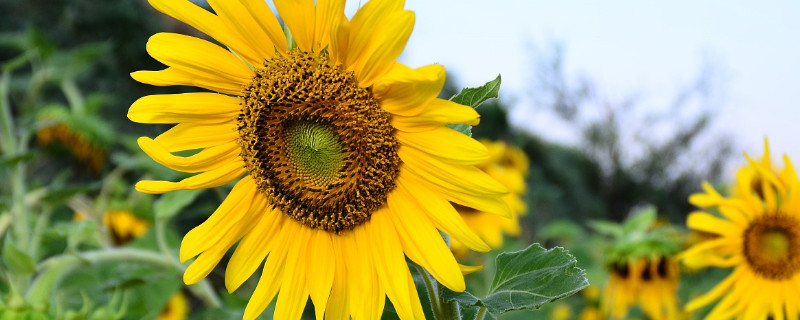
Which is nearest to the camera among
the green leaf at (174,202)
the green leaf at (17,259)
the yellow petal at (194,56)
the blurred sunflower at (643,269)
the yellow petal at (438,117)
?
the yellow petal at (438,117)

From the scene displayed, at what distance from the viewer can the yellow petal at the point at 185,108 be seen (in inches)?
26.7

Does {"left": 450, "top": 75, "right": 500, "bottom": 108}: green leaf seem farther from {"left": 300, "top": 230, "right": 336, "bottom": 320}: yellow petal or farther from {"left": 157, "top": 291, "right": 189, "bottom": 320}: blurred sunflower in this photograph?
{"left": 157, "top": 291, "right": 189, "bottom": 320}: blurred sunflower

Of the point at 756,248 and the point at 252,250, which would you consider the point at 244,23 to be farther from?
the point at 756,248

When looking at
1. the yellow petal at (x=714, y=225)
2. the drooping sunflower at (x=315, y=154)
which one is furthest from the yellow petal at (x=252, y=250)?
the yellow petal at (x=714, y=225)

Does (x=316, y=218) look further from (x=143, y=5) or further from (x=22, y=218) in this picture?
(x=143, y=5)

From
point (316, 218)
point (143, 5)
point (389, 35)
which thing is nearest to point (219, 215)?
point (316, 218)

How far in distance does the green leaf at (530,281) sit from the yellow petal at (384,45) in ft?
0.74

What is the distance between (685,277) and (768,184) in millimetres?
2241

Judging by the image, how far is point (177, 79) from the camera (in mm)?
686

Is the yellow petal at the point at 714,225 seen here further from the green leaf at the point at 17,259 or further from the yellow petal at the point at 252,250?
the green leaf at the point at 17,259

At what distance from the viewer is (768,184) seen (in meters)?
1.22

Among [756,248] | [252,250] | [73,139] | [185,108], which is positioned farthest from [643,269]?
[73,139]

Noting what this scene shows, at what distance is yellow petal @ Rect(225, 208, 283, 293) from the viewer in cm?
74

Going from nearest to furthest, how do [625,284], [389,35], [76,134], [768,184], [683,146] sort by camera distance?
[389,35] → [768,184] → [625,284] → [76,134] → [683,146]
